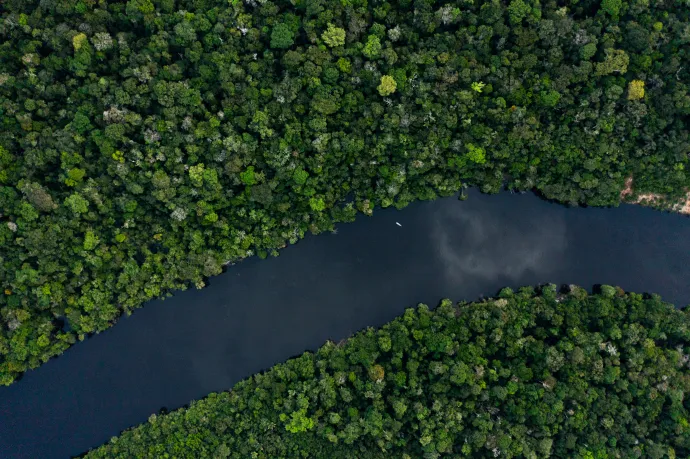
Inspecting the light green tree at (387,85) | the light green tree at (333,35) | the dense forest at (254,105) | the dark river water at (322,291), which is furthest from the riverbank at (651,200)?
the light green tree at (333,35)

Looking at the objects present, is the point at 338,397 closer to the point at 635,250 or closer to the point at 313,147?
the point at 313,147

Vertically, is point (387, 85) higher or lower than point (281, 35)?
lower


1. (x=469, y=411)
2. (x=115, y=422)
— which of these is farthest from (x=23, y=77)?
(x=469, y=411)

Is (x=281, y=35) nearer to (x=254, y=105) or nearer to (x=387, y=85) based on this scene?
(x=254, y=105)

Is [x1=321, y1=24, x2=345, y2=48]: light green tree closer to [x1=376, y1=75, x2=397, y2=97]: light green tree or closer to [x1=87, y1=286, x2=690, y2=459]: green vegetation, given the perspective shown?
[x1=376, y1=75, x2=397, y2=97]: light green tree

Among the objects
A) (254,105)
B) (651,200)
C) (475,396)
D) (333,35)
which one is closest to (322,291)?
(475,396)

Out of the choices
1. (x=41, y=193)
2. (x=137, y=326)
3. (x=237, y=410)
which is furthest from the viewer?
(x=137, y=326)

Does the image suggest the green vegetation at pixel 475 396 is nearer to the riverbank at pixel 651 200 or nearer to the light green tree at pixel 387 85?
the riverbank at pixel 651 200
